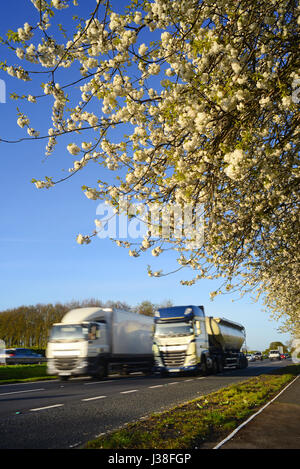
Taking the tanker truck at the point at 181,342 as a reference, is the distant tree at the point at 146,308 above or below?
above

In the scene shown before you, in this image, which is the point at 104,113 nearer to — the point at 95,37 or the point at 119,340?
the point at 95,37

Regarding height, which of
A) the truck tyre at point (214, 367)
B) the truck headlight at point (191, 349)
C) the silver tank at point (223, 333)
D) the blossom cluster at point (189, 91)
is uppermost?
the blossom cluster at point (189, 91)

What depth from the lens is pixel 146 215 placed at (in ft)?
27.6

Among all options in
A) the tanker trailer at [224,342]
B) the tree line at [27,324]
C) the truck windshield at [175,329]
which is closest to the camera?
the truck windshield at [175,329]

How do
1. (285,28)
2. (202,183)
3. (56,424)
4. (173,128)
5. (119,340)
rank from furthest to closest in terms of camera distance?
1. (119,340)
2. (202,183)
3. (56,424)
4. (173,128)
5. (285,28)

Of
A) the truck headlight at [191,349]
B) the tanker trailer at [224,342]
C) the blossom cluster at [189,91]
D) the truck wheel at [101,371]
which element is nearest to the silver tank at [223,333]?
the tanker trailer at [224,342]

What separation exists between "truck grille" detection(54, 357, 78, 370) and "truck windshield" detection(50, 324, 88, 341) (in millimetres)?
930

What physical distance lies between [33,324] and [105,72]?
244 ft

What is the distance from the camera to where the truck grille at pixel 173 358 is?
811 inches

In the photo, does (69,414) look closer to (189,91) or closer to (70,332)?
(189,91)

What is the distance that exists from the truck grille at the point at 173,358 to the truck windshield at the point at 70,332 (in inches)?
168

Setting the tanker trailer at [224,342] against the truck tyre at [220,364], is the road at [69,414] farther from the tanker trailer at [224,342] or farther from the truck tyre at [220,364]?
the truck tyre at [220,364]

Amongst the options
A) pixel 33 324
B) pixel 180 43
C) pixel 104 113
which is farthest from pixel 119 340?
pixel 33 324

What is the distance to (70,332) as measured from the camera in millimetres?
19547
